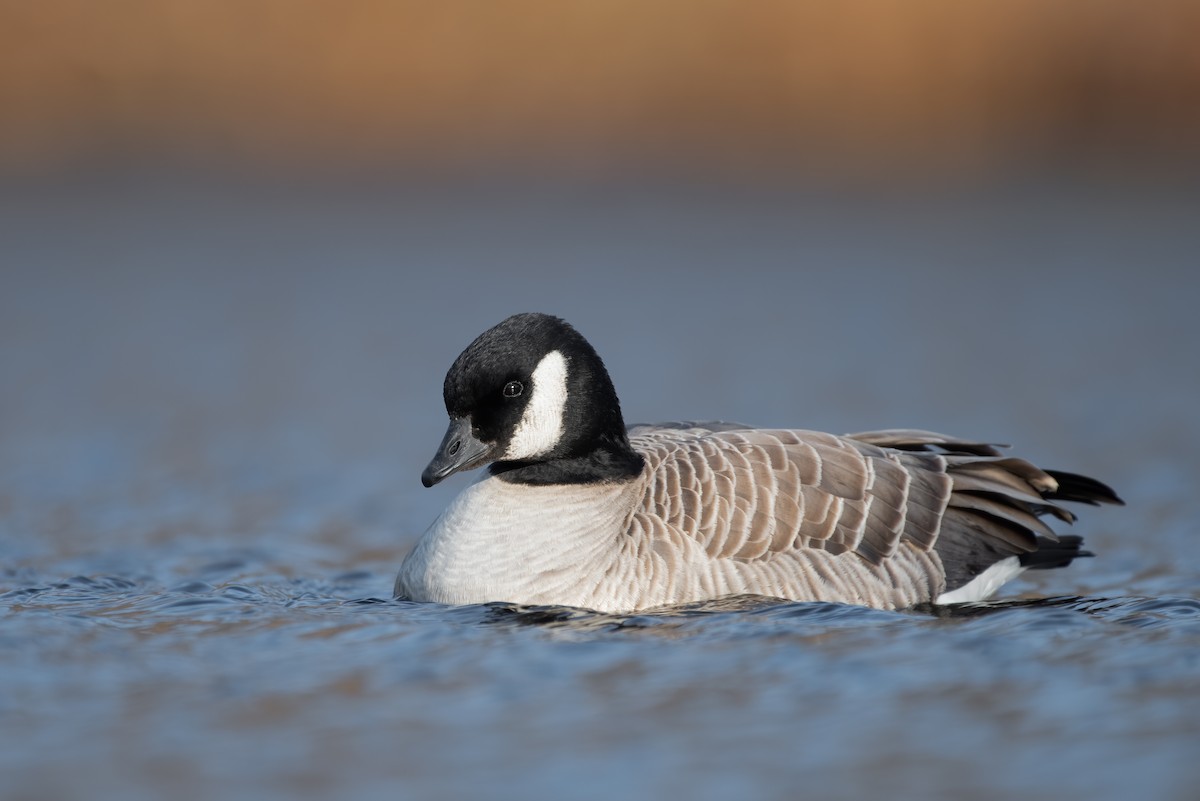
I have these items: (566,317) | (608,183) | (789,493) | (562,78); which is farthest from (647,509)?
(562,78)

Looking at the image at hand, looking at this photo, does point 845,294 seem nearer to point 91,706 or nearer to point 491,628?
point 491,628

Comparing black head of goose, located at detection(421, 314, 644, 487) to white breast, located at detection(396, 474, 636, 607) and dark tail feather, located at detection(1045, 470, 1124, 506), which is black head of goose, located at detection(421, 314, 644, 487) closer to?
white breast, located at detection(396, 474, 636, 607)

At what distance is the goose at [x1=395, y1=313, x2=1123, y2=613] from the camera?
8.48m

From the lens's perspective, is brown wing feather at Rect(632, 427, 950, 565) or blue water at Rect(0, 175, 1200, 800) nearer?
blue water at Rect(0, 175, 1200, 800)

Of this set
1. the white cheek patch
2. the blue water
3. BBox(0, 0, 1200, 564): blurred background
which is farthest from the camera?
BBox(0, 0, 1200, 564): blurred background

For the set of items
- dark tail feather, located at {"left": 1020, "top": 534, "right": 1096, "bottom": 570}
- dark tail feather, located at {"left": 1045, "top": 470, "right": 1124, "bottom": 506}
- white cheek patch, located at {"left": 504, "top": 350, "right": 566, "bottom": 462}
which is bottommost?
dark tail feather, located at {"left": 1020, "top": 534, "right": 1096, "bottom": 570}

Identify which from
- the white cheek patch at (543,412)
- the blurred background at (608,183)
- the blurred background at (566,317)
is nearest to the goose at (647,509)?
the white cheek patch at (543,412)

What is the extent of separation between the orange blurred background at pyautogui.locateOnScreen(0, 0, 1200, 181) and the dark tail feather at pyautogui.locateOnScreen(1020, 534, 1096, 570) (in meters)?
16.9

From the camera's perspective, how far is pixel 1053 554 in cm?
957

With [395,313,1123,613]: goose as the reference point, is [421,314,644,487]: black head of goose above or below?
above

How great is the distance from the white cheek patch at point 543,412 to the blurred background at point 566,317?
2.99ft

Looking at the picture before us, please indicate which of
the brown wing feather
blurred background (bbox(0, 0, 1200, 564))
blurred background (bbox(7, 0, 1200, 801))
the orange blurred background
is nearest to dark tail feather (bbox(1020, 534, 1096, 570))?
blurred background (bbox(7, 0, 1200, 801))

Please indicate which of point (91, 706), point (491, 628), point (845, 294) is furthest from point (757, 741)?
point (845, 294)

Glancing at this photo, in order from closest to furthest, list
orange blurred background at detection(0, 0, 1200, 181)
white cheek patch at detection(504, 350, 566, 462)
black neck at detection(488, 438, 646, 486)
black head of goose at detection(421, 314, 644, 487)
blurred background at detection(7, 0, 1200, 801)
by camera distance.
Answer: blurred background at detection(7, 0, 1200, 801)
black head of goose at detection(421, 314, 644, 487)
white cheek patch at detection(504, 350, 566, 462)
black neck at detection(488, 438, 646, 486)
orange blurred background at detection(0, 0, 1200, 181)
